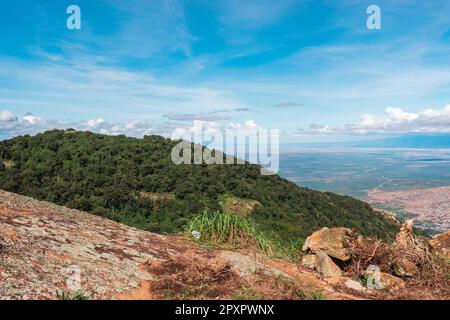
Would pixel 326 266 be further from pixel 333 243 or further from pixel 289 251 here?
pixel 289 251

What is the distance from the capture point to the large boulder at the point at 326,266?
657 centimetres

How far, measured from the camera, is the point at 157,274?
5.49 meters

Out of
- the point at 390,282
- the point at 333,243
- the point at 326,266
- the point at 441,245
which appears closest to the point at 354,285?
the point at 390,282

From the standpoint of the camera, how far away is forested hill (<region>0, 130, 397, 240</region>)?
42.4m

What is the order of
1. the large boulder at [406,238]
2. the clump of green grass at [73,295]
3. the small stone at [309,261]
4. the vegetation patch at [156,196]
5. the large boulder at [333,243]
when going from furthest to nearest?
1. the vegetation patch at [156,196]
2. the large boulder at [406,238]
3. the small stone at [309,261]
4. the large boulder at [333,243]
5. the clump of green grass at [73,295]

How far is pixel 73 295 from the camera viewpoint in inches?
169

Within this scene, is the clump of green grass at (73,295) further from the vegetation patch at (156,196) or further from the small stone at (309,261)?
the vegetation patch at (156,196)

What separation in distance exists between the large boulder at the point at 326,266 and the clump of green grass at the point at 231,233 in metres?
1.05

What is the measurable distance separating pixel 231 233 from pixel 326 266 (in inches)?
84.4

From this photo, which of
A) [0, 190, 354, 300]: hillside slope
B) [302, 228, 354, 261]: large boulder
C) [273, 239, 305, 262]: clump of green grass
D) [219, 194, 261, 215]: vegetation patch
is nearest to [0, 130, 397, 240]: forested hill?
[219, 194, 261, 215]: vegetation patch

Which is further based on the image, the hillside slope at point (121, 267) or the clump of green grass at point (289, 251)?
the clump of green grass at point (289, 251)

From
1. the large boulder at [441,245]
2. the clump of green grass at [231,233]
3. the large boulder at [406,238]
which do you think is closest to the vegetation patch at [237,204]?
the large boulder at [441,245]
